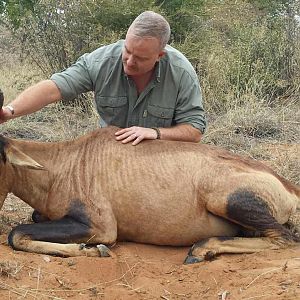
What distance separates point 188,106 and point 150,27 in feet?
3.55

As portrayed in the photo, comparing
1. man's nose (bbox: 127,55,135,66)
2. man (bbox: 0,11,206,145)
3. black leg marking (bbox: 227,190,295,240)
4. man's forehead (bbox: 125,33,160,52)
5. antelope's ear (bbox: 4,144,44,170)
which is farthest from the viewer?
man (bbox: 0,11,206,145)

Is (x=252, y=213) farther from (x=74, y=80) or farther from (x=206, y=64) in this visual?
(x=206, y=64)

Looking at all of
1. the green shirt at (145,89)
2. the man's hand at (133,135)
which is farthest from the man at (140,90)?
the man's hand at (133,135)

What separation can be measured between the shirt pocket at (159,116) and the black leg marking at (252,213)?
4.68 ft

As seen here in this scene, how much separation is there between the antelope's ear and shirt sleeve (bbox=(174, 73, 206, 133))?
1.84m

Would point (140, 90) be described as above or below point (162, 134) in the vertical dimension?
above

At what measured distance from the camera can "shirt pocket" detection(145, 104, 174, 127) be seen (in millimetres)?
6551

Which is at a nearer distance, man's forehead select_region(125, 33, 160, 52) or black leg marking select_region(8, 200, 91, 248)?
black leg marking select_region(8, 200, 91, 248)

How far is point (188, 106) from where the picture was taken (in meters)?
6.56

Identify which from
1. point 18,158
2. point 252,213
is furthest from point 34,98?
point 252,213

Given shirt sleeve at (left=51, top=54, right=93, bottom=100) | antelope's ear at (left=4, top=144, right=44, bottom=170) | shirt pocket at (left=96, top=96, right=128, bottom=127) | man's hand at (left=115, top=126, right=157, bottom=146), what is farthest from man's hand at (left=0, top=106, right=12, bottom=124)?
→ shirt pocket at (left=96, top=96, right=128, bottom=127)

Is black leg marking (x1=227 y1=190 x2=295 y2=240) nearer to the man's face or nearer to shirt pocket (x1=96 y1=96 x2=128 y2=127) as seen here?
the man's face

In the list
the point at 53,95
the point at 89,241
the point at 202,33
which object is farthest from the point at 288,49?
the point at 89,241

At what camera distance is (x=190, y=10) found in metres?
14.2
